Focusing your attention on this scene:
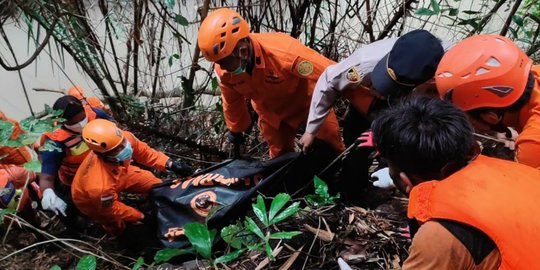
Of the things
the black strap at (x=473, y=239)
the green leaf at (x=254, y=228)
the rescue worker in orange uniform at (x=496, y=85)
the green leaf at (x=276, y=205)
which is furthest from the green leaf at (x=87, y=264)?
the rescue worker in orange uniform at (x=496, y=85)

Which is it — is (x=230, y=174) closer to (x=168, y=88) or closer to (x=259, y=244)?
(x=259, y=244)

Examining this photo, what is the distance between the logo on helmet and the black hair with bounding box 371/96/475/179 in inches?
22.4

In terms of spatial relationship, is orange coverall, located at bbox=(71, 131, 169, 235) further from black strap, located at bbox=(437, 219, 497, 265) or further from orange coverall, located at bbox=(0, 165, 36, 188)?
black strap, located at bbox=(437, 219, 497, 265)

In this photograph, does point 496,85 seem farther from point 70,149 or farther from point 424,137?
point 70,149

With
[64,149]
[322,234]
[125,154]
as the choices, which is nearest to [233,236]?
[322,234]

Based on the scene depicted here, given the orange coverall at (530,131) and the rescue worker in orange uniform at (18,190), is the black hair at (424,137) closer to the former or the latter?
the orange coverall at (530,131)

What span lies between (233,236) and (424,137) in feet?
3.76

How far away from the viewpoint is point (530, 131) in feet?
6.41

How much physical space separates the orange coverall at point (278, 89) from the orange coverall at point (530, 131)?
1186mm

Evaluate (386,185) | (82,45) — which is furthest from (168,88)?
(386,185)

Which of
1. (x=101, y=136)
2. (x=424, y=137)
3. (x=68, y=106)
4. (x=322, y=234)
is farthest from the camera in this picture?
(x=68, y=106)

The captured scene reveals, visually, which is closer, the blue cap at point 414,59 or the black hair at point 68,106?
the blue cap at point 414,59

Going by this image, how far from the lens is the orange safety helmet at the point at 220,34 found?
271cm

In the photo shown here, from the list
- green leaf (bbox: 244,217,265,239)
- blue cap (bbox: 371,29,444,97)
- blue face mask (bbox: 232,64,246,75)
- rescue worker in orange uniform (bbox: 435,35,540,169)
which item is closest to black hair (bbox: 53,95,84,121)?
blue face mask (bbox: 232,64,246,75)
